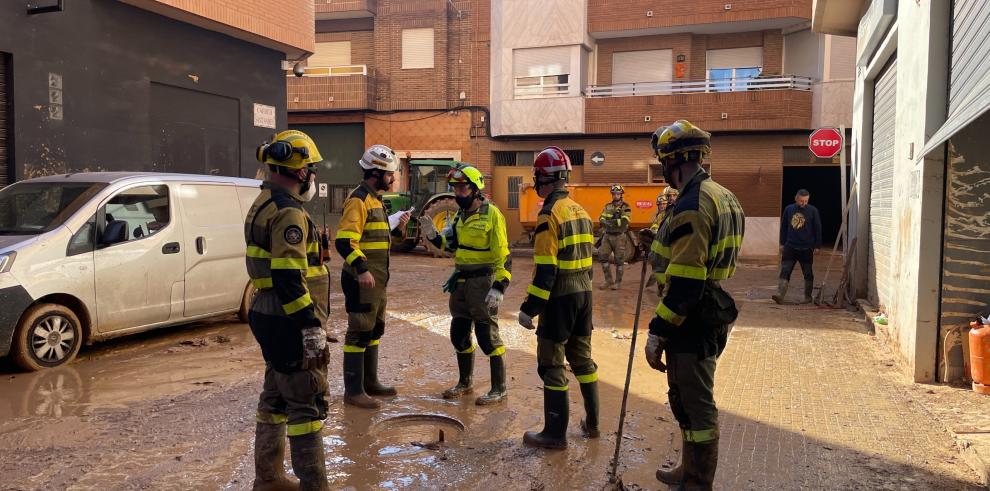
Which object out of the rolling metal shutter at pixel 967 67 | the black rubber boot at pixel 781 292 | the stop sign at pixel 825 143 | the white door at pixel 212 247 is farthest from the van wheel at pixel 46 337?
the stop sign at pixel 825 143

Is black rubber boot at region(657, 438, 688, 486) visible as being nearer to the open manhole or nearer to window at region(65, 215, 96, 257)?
the open manhole

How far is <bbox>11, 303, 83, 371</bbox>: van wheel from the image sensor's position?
602 centimetres

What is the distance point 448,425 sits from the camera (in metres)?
5.17

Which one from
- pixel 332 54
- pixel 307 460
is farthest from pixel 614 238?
pixel 332 54

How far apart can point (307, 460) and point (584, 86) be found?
66.2ft

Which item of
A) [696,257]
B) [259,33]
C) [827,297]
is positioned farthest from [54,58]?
[827,297]

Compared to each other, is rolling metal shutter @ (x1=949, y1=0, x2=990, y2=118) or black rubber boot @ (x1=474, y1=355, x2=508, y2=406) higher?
rolling metal shutter @ (x1=949, y1=0, x2=990, y2=118)

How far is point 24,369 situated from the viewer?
6094 mm

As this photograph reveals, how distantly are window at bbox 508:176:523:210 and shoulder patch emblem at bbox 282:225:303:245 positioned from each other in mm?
18772

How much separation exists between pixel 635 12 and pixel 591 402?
1900cm

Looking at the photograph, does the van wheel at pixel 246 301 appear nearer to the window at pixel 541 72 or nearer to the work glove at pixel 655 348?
the work glove at pixel 655 348

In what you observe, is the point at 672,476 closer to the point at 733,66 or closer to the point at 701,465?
the point at 701,465

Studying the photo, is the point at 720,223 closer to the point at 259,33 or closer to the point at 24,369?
the point at 24,369

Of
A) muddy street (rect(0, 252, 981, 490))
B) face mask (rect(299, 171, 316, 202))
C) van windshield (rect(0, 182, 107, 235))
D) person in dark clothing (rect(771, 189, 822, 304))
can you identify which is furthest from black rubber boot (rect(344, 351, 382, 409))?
person in dark clothing (rect(771, 189, 822, 304))
